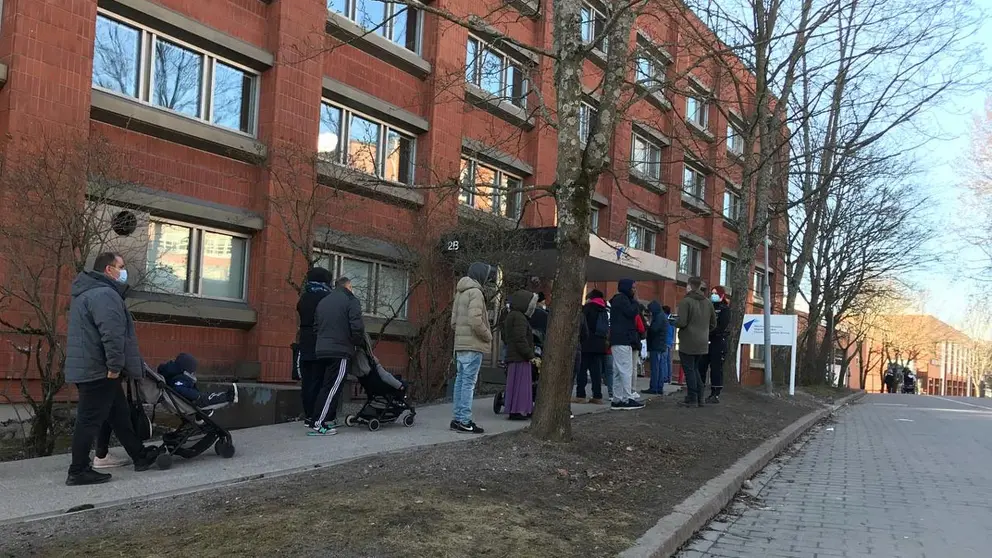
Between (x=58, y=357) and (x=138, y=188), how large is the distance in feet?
8.91

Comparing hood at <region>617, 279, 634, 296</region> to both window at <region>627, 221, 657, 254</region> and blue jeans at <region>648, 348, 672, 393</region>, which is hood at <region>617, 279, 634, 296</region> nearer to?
blue jeans at <region>648, 348, 672, 393</region>

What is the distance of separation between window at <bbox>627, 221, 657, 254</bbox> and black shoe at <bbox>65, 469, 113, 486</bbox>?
19.9 m

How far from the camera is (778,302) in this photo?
40031 millimetres

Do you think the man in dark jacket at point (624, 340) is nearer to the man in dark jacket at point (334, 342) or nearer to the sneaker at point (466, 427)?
the sneaker at point (466, 427)

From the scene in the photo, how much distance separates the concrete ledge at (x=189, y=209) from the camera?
10625 millimetres

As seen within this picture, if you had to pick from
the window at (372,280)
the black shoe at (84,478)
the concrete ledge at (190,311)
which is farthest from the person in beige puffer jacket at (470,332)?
the window at (372,280)

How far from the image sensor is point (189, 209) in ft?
39.2

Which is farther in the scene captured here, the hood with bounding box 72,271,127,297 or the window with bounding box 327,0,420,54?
the window with bounding box 327,0,420,54

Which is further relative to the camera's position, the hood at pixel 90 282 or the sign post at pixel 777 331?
the sign post at pixel 777 331

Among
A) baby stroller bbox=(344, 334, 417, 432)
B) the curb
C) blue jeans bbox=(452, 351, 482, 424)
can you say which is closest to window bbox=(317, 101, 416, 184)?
baby stroller bbox=(344, 334, 417, 432)

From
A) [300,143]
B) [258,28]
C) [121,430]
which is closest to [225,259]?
[300,143]

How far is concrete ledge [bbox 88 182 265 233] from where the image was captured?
1062 centimetres

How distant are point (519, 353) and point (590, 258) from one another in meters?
6.98

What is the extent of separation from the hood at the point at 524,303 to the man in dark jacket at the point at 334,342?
2.04 metres
